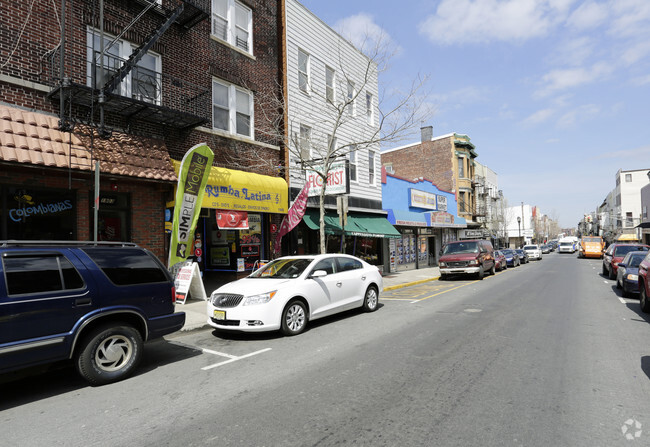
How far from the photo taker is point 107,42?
33.1 ft

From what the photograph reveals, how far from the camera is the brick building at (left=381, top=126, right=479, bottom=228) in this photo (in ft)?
124

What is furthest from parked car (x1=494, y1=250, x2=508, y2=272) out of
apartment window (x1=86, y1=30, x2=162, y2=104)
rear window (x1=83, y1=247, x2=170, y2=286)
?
rear window (x1=83, y1=247, x2=170, y2=286)

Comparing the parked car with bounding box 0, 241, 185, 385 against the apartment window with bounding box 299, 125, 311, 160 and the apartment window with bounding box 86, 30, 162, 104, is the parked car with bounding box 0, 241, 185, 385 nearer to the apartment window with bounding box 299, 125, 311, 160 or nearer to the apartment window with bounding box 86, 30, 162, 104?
the apartment window with bounding box 86, 30, 162, 104

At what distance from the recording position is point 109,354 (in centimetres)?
496

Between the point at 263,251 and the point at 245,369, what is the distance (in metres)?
9.21

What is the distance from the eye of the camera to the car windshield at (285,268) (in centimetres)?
804

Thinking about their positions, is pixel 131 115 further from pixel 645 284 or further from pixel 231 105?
pixel 645 284

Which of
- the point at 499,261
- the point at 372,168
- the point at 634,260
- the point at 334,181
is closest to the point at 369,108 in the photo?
the point at 372,168

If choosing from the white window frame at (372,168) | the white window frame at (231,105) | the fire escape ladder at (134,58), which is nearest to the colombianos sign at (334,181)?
the white window frame at (231,105)

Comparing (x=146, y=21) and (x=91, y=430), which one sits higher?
(x=146, y=21)

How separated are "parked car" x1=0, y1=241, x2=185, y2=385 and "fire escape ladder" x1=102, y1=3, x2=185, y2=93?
5559 millimetres

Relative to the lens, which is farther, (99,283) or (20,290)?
(99,283)

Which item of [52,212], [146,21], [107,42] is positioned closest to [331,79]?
[146,21]

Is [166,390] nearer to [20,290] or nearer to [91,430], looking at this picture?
[91,430]
